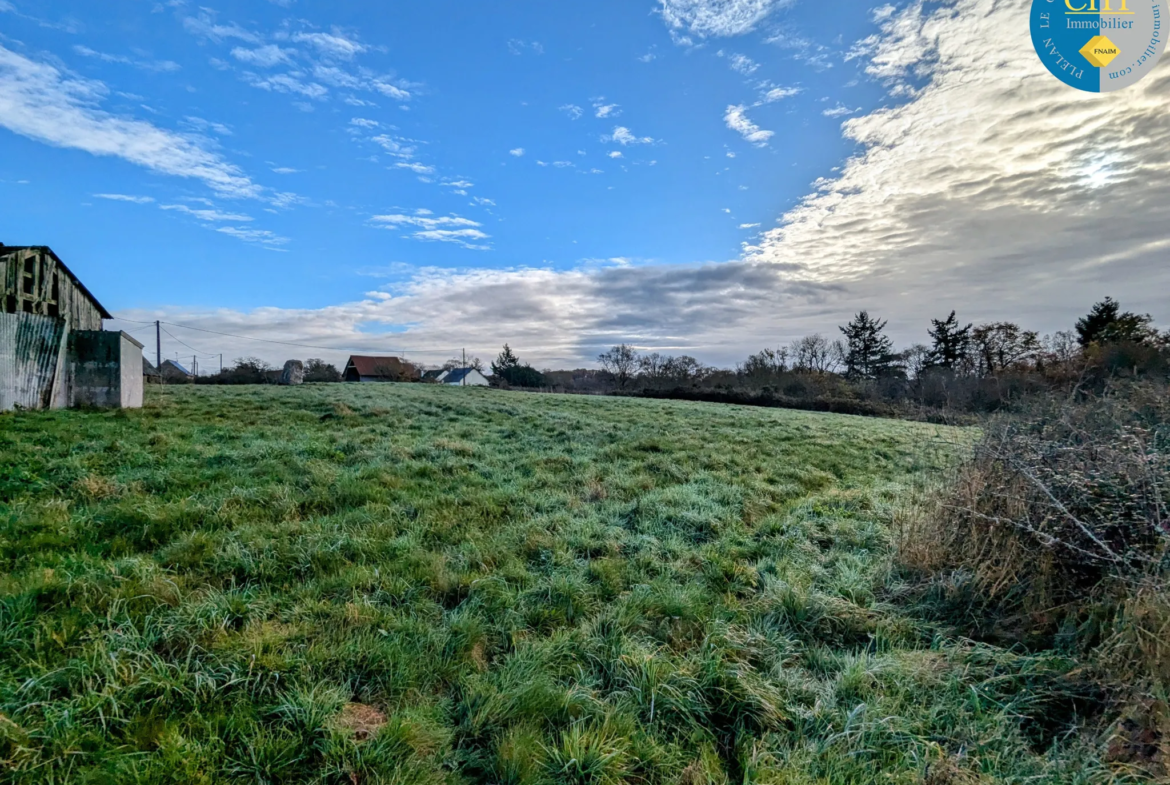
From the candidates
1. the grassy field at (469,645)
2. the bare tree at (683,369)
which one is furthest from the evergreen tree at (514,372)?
the grassy field at (469,645)

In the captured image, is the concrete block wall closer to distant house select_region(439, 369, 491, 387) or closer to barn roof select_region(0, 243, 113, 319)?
barn roof select_region(0, 243, 113, 319)

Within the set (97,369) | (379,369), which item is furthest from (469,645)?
(379,369)

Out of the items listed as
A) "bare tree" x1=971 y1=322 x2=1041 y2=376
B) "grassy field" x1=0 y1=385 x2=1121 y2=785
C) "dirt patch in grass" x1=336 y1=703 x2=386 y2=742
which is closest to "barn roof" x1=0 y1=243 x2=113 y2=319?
"grassy field" x1=0 y1=385 x2=1121 y2=785

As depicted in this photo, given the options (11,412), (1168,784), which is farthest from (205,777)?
(11,412)

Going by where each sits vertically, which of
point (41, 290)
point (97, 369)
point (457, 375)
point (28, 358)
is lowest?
point (97, 369)

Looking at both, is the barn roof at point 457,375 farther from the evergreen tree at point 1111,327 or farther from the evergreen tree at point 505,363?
the evergreen tree at point 1111,327

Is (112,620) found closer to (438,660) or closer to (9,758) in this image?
(9,758)

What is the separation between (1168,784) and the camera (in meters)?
1.85

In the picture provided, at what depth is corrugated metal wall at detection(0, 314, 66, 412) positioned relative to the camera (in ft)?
33.1

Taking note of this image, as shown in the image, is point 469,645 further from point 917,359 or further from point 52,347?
point 917,359

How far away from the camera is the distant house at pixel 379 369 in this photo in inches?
2164

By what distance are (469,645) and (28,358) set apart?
1451 centimetres

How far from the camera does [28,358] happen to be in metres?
10.7

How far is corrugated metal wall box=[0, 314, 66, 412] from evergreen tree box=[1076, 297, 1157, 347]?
126 ft
